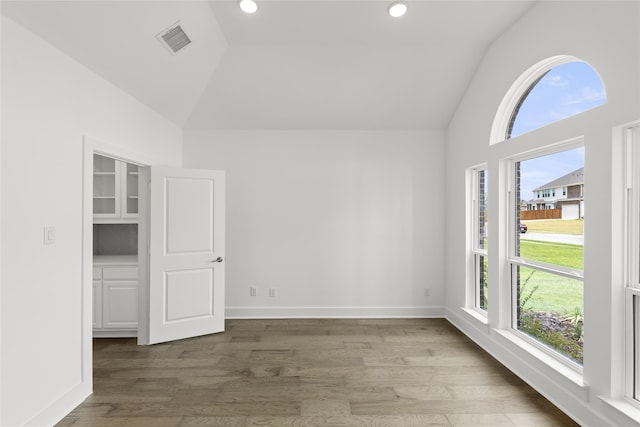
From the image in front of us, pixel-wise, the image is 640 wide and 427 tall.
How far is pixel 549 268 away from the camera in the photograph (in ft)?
8.91

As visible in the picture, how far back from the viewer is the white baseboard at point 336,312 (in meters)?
4.49

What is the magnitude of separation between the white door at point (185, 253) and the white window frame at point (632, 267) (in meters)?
3.62

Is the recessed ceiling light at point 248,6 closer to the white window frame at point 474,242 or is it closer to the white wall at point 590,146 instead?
the white wall at point 590,146

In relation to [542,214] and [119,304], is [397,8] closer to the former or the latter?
[542,214]

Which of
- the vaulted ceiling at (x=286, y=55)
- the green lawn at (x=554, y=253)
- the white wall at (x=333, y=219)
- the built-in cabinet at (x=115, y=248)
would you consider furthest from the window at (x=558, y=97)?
the built-in cabinet at (x=115, y=248)

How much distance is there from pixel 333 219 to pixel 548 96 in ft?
8.80

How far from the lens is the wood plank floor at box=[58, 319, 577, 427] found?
231 cm

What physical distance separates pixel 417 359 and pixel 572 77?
267 centimetres

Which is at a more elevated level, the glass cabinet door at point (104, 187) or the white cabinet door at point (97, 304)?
the glass cabinet door at point (104, 187)

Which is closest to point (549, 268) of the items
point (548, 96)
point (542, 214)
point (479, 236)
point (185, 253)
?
point (542, 214)

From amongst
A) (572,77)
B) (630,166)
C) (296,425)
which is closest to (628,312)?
(630,166)

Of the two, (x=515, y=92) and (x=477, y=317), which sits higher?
(x=515, y=92)

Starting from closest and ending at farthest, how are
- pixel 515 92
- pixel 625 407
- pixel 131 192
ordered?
pixel 625 407 < pixel 515 92 < pixel 131 192

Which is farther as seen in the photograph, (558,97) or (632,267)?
(558,97)
